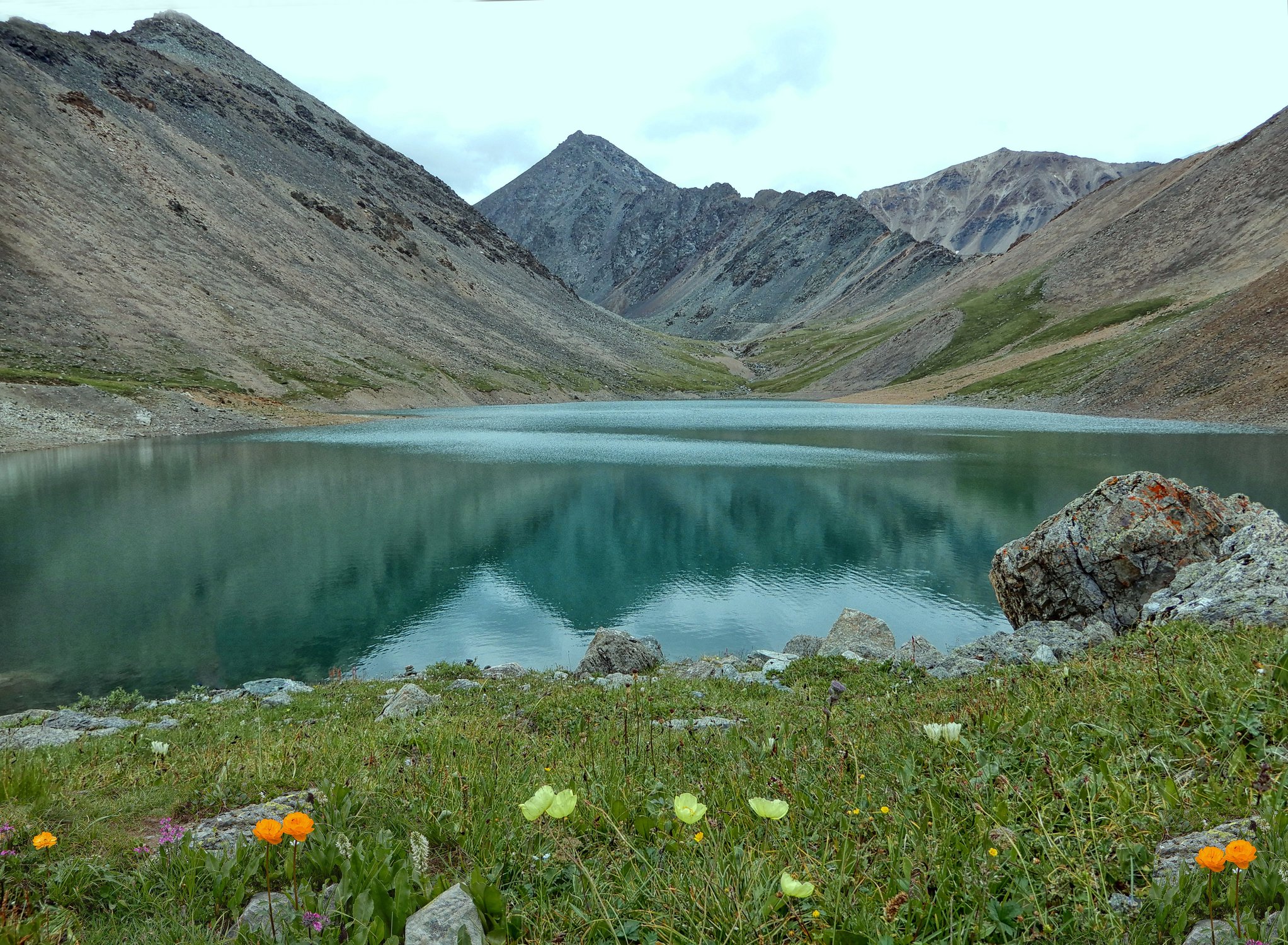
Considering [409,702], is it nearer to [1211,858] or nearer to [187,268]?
[1211,858]

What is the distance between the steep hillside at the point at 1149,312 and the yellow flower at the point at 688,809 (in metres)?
95.8

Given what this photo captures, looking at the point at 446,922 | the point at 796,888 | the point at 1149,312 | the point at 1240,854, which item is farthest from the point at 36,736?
the point at 1149,312

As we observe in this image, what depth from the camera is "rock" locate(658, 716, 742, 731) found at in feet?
29.6

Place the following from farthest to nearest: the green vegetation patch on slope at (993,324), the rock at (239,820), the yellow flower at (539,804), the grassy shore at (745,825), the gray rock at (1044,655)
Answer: the green vegetation patch on slope at (993,324)
the gray rock at (1044,655)
the rock at (239,820)
the grassy shore at (745,825)
the yellow flower at (539,804)

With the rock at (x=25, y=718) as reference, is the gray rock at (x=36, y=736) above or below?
above

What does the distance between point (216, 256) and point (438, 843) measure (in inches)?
6820

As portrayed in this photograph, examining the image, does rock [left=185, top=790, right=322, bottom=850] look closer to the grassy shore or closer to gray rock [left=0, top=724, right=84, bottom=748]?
the grassy shore

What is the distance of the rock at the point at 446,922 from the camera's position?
3.18 m

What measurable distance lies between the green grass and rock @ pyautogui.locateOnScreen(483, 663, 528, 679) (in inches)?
6227

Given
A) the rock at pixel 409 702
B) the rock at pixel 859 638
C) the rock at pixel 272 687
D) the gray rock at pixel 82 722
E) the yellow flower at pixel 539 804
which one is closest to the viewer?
the yellow flower at pixel 539 804

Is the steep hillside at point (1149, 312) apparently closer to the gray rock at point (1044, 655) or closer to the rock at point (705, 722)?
the gray rock at point (1044, 655)

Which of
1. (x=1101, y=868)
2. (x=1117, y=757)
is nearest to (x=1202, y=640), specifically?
(x=1117, y=757)

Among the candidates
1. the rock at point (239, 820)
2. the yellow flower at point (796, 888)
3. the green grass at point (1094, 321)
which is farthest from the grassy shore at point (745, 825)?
the green grass at point (1094, 321)

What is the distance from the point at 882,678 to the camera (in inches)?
517
